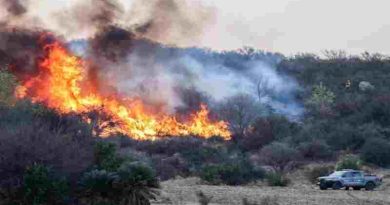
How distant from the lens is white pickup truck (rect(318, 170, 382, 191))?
148 feet

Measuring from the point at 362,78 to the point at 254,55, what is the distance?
16.5 metres

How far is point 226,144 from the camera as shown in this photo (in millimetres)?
70188

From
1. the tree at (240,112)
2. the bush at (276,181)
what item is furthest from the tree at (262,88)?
the bush at (276,181)

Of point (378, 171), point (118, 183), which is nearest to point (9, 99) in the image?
point (378, 171)

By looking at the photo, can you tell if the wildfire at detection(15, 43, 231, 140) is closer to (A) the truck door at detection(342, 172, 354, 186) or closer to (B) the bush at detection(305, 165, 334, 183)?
(B) the bush at detection(305, 165, 334, 183)

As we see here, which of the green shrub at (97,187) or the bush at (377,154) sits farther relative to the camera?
the bush at (377,154)

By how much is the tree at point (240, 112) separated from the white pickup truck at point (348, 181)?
27908 mm

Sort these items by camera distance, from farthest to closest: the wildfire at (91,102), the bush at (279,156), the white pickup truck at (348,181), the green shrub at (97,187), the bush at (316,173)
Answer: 1. the wildfire at (91,102)
2. the bush at (279,156)
3. the bush at (316,173)
4. the white pickup truck at (348,181)
5. the green shrub at (97,187)

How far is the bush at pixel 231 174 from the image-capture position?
48.9m

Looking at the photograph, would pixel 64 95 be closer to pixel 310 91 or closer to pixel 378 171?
pixel 378 171

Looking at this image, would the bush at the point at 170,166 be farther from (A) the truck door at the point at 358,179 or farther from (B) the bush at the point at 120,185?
(B) the bush at the point at 120,185

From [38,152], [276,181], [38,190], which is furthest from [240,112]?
[38,190]

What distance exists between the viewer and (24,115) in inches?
1383

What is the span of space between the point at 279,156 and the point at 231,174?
1093cm
